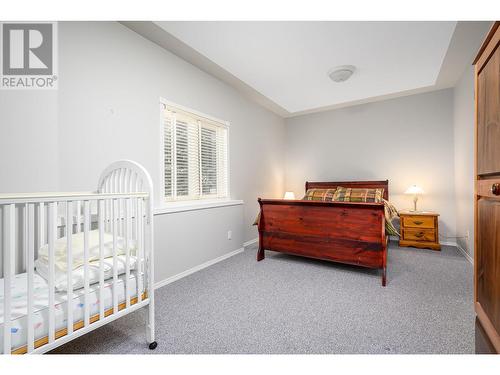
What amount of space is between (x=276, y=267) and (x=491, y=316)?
198 cm

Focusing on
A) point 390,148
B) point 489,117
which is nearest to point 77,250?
point 489,117

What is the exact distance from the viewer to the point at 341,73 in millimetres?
2809

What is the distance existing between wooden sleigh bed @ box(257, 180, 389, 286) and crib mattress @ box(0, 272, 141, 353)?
1.89m

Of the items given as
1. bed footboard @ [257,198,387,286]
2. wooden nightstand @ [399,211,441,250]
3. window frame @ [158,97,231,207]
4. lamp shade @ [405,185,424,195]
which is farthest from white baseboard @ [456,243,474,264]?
window frame @ [158,97,231,207]

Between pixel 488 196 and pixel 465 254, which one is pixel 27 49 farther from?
pixel 465 254

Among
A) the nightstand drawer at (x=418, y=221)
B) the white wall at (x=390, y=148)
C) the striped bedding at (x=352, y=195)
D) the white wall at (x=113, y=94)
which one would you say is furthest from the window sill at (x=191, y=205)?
the nightstand drawer at (x=418, y=221)

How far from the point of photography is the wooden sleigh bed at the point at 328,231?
231 cm

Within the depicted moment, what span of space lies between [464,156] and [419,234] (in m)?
1.18

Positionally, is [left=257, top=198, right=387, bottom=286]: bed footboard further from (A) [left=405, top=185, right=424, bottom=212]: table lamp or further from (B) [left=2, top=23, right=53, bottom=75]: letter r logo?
(B) [left=2, top=23, right=53, bottom=75]: letter r logo

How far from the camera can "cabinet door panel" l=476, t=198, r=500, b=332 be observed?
0.83m
